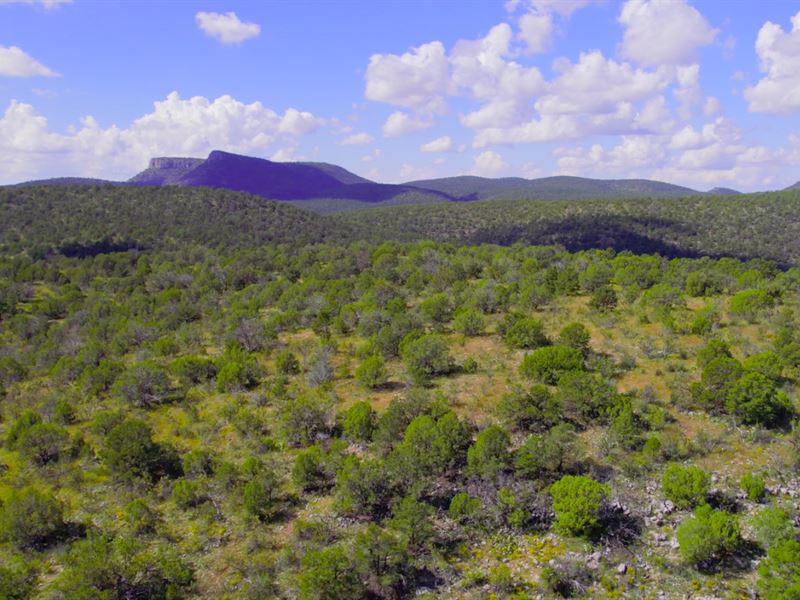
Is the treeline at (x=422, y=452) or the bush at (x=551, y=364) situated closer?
the treeline at (x=422, y=452)

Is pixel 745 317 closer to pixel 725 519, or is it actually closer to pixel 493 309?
pixel 493 309

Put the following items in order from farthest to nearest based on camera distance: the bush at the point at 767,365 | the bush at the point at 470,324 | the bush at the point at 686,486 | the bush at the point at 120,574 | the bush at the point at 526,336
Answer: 1. the bush at the point at 470,324
2. the bush at the point at 526,336
3. the bush at the point at 767,365
4. the bush at the point at 686,486
5. the bush at the point at 120,574

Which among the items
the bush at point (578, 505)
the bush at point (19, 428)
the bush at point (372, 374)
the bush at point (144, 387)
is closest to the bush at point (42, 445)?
the bush at point (19, 428)

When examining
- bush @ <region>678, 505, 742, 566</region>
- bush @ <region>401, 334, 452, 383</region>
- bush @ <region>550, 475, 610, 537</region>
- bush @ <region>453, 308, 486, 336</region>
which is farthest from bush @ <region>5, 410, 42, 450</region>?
bush @ <region>678, 505, 742, 566</region>

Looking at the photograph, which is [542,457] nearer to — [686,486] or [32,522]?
[686,486]

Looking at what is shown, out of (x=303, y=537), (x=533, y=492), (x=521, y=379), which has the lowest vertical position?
(x=303, y=537)

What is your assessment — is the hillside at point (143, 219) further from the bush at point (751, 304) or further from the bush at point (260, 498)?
the bush at point (260, 498)

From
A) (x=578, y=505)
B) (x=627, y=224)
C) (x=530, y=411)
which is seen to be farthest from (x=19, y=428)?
(x=627, y=224)

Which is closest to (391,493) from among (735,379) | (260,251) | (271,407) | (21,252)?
(271,407)
